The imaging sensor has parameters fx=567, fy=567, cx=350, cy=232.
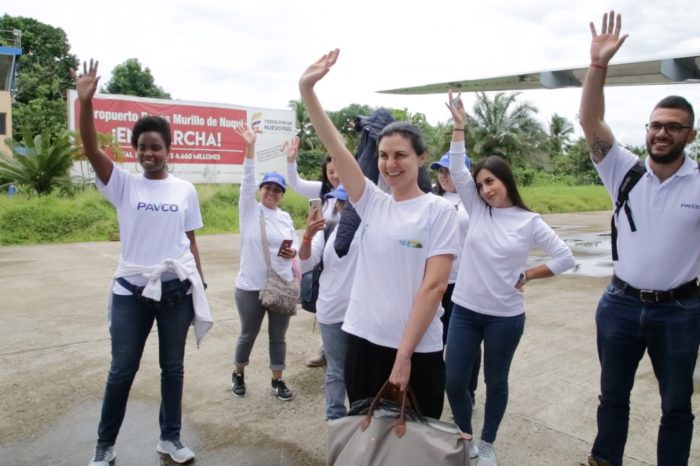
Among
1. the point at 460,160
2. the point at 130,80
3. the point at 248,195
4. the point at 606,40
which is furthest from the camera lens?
the point at 130,80

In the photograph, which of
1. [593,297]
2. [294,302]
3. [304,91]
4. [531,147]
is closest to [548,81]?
[593,297]

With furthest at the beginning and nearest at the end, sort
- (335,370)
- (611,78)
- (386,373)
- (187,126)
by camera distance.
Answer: (187,126)
(611,78)
(335,370)
(386,373)

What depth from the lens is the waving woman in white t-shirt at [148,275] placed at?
3105mm

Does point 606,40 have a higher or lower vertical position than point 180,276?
higher

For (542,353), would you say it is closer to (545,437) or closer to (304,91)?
(545,437)

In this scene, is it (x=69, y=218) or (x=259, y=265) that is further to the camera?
(x=69, y=218)

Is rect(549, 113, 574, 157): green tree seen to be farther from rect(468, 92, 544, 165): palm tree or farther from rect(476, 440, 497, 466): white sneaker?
rect(476, 440, 497, 466): white sneaker

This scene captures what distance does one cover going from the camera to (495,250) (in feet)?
10.6

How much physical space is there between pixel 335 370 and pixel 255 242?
137 cm

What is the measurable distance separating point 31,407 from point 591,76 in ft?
13.8

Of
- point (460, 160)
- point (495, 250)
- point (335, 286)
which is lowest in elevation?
point (335, 286)

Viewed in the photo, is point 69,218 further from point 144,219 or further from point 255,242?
point 144,219

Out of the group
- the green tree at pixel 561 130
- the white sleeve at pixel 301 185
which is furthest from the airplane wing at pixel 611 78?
the green tree at pixel 561 130

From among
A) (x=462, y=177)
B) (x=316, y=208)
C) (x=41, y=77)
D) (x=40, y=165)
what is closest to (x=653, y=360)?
(x=462, y=177)
